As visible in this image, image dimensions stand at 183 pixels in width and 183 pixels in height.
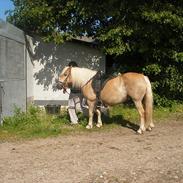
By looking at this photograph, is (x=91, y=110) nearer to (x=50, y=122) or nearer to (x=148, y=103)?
(x=50, y=122)

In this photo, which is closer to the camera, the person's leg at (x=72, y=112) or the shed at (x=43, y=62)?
the person's leg at (x=72, y=112)

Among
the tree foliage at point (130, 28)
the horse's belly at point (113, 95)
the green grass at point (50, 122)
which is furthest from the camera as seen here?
the tree foliage at point (130, 28)

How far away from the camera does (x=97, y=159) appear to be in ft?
27.4

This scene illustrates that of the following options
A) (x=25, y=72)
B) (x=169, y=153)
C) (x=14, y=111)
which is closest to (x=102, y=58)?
(x=25, y=72)

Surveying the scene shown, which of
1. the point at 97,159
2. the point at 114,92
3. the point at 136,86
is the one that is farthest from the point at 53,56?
the point at 97,159

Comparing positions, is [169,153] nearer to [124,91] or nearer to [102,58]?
[124,91]

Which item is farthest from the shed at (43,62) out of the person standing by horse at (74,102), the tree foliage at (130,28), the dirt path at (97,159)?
the dirt path at (97,159)

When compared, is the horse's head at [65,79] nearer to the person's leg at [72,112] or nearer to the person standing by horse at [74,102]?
the person standing by horse at [74,102]

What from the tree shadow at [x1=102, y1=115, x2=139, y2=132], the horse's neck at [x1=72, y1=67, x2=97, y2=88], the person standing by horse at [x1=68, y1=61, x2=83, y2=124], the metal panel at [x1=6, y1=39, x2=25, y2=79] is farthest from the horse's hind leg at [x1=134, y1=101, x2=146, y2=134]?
the metal panel at [x1=6, y1=39, x2=25, y2=79]

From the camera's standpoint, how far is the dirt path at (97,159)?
7152 mm

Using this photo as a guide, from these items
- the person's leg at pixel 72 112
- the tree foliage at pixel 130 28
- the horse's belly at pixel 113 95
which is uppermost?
the tree foliage at pixel 130 28

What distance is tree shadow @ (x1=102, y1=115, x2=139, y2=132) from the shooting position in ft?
40.2

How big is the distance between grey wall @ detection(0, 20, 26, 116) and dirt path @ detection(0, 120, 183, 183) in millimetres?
2873

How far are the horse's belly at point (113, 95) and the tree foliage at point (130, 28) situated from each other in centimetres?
348
